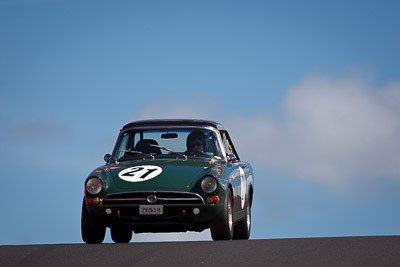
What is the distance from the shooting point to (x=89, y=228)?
12.0m

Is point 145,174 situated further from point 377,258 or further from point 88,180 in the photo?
point 377,258

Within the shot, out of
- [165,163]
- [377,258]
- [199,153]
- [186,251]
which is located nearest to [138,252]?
[186,251]

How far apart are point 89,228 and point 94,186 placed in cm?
57

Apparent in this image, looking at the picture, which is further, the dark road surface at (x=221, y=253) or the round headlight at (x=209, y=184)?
the round headlight at (x=209, y=184)

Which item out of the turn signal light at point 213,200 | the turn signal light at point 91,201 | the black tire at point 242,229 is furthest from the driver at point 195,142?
the turn signal light at point 91,201

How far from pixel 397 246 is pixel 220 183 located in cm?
317

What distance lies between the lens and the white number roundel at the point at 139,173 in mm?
11923

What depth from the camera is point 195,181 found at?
11.9 m

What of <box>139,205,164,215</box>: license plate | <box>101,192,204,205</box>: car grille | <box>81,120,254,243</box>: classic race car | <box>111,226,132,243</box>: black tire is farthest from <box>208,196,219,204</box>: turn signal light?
<box>111,226,132,243</box>: black tire

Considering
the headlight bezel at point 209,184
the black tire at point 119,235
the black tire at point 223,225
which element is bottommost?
the black tire at point 119,235

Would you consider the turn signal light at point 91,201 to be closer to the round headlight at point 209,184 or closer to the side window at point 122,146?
the round headlight at point 209,184

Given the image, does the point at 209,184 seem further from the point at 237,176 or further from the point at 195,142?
the point at 195,142

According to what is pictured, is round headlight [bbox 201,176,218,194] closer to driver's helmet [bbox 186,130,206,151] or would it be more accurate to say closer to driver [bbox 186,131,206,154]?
driver [bbox 186,131,206,154]

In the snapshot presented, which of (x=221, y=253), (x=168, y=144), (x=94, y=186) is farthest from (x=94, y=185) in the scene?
(x=221, y=253)
